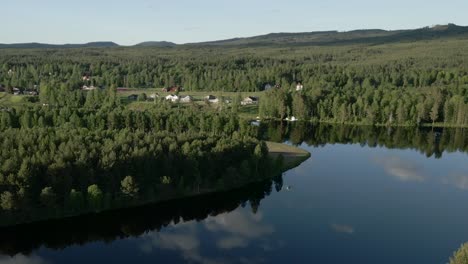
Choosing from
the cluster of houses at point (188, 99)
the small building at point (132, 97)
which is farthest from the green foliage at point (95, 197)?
the small building at point (132, 97)

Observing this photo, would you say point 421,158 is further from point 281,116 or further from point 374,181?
point 281,116

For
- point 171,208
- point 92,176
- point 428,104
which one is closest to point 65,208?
point 92,176

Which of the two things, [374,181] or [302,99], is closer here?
[374,181]

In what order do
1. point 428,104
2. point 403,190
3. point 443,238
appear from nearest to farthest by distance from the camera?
point 443,238 < point 403,190 < point 428,104

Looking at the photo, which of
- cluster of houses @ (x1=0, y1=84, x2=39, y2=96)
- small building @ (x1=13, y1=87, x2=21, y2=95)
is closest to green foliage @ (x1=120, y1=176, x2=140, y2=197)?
cluster of houses @ (x1=0, y1=84, x2=39, y2=96)

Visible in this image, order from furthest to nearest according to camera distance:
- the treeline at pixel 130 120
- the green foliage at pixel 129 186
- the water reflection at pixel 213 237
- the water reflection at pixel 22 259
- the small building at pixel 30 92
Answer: the small building at pixel 30 92
the treeline at pixel 130 120
the green foliage at pixel 129 186
the water reflection at pixel 213 237
the water reflection at pixel 22 259

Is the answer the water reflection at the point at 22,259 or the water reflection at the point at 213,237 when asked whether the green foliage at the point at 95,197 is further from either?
the water reflection at the point at 22,259
